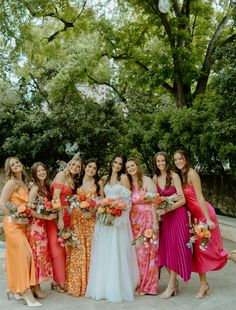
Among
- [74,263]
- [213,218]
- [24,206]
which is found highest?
[24,206]

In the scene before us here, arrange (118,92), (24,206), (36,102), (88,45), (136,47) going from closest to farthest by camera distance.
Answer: (24,206), (136,47), (88,45), (118,92), (36,102)

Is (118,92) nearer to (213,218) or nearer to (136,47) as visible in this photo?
A: (136,47)

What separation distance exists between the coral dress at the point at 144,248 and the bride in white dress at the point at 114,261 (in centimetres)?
10

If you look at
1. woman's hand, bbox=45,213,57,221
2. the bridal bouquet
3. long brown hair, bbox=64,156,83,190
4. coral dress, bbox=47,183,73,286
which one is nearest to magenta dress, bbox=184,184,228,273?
the bridal bouquet

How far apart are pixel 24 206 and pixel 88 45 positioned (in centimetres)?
1218

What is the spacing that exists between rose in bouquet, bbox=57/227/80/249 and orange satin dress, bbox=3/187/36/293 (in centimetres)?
45

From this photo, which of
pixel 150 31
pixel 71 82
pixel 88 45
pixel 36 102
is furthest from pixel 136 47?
pixel 36 102

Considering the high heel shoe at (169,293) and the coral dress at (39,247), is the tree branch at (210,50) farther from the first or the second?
the coral dress at (39,247)

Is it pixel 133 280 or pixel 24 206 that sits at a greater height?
pixel 24 206

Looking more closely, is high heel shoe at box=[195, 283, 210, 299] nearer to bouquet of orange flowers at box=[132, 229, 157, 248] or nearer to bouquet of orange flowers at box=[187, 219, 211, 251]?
bouquet of orange flowers at box=[187, 219, 211, 251]

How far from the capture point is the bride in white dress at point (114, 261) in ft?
16.9

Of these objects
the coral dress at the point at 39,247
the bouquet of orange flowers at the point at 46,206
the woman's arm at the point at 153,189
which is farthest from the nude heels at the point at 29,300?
the woman's arm at the point at 153,189

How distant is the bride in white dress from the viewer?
516 cm

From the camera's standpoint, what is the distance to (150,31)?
46.9ft
